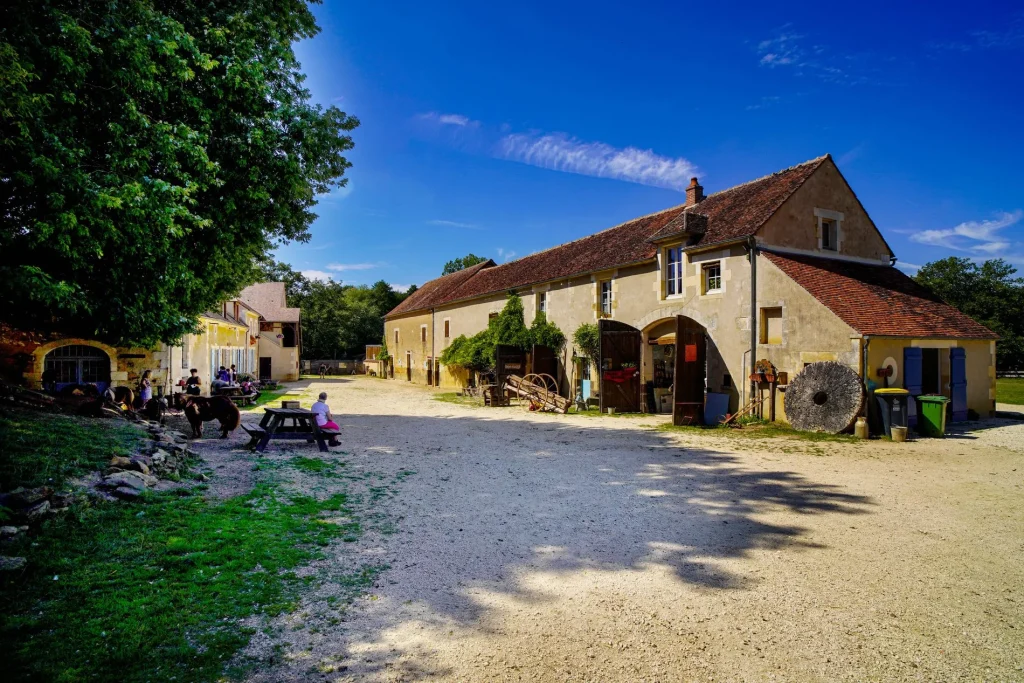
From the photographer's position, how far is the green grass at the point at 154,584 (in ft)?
9.96

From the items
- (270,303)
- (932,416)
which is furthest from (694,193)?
(270,303)

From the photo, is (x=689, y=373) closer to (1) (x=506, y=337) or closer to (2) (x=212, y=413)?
(1) (x=506, y=337)

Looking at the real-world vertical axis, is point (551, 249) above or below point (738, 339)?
above

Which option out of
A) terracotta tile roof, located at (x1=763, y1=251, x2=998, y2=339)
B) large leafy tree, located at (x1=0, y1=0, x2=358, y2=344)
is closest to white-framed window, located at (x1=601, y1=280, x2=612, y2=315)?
terracotta tile roof, located at (x1=763, y1=251, x2=998, y2=339)

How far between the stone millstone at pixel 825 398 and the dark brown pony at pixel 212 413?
1247cm

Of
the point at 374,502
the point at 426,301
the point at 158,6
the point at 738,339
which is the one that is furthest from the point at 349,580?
the point at 426,301

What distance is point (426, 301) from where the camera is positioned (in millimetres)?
34469

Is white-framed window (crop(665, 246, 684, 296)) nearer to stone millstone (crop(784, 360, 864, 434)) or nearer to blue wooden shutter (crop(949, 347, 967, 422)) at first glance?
stone millstone (crop(784, 360, 864, 434))

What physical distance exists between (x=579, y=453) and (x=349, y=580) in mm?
6227

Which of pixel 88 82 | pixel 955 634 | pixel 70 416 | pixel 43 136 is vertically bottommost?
pixel 955 634

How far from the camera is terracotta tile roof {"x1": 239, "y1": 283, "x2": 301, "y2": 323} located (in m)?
34.6

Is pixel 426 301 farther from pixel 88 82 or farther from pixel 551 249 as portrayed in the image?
A: pixel 88 82

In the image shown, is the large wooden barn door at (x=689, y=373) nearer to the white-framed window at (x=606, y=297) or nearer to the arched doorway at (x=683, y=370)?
the arched doorway at (x=683, y=370)

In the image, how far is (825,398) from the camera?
12.1 metres
